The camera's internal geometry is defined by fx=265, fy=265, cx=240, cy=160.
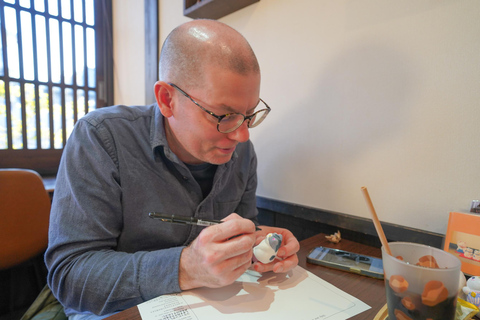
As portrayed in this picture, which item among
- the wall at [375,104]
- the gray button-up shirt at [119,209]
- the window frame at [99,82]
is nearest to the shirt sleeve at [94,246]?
the gray button-up shirt at [119,209]

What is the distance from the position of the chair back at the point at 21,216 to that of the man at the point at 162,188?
0.85 m

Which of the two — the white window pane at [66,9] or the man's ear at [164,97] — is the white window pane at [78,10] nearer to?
the white window pane at [66,9]

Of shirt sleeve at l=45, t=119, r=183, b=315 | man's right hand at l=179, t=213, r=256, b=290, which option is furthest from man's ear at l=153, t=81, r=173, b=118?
man's right hand at l=179, t=213, r=256, b=290

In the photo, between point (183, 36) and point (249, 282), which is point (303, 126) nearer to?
point (183, 36)

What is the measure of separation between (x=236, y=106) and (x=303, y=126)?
0.55m

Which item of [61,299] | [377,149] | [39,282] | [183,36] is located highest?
[183,36]

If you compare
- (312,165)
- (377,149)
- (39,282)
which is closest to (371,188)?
(377,149)

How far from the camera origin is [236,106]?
0.86 meters

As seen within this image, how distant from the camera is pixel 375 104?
1.07 meters

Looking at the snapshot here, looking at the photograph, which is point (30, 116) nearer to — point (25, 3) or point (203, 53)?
point (25, 3)

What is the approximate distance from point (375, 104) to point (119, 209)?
3.44ft

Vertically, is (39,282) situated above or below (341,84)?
below

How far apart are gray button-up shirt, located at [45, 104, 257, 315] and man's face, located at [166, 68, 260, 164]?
101 millimetres

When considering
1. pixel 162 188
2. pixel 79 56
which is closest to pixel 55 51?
pixel 79 56
